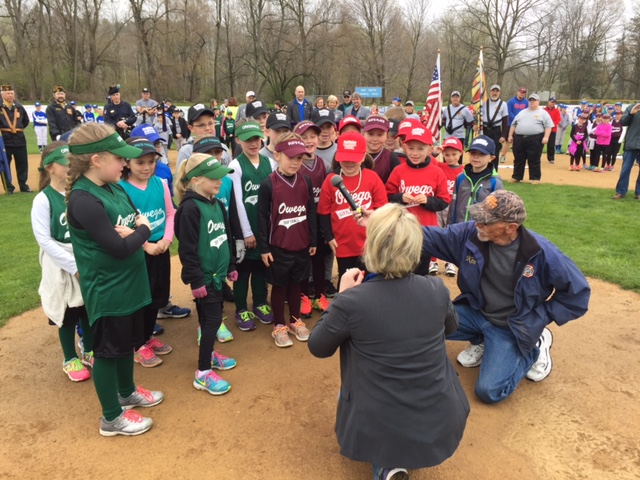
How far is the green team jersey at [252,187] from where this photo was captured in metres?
4.40

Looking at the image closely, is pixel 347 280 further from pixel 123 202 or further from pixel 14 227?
pixel 14 227

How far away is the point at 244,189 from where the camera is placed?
4402 millimetres

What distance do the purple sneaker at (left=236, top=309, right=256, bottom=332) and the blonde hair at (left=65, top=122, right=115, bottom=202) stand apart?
2294 mm

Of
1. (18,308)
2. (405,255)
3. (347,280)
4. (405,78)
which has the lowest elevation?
(18,308)

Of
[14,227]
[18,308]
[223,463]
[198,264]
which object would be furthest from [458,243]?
[14,227]

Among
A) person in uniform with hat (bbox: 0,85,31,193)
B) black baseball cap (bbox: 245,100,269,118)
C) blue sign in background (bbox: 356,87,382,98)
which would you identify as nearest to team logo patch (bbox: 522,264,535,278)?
black baseball cap (bbox: 245,100,269,118)

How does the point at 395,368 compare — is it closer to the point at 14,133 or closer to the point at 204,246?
the point at 204,246

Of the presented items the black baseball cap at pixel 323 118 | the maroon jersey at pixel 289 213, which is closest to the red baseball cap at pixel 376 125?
the black baseball cap at pixel 323 118

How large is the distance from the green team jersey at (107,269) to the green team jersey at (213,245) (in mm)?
567

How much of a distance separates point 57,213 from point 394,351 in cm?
272

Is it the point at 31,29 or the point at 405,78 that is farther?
the point at 405,78

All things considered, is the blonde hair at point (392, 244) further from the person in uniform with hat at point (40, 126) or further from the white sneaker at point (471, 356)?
the person in uniform with hat at point (40, 126)

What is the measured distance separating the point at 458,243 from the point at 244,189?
209 cm

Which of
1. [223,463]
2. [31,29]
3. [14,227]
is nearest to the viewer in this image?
[223,463]
